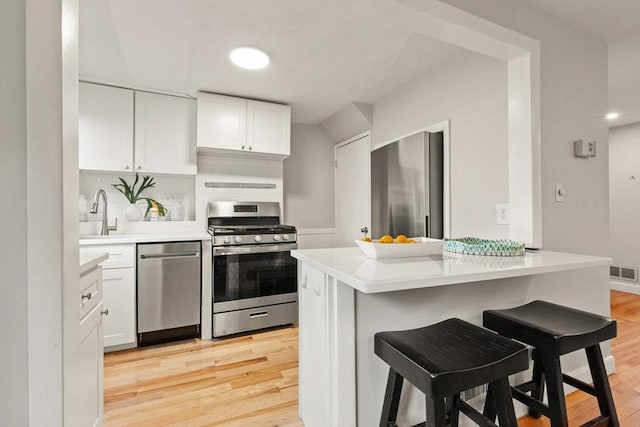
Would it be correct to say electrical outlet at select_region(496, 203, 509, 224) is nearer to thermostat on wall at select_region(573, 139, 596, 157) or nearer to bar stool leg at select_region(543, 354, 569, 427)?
thermostat on wall at select_region(573, 139, 596, 157)

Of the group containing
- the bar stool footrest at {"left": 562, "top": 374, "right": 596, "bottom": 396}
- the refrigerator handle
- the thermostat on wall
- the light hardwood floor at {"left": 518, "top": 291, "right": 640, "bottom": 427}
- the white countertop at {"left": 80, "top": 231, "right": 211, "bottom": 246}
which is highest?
the thermostat on wall

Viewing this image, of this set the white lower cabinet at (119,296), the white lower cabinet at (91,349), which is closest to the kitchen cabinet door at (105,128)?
the white lower cabinet at (119,296)

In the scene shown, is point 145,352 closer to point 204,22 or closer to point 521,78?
point 204,22

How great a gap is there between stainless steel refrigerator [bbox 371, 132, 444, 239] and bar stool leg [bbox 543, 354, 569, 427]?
4.28ft

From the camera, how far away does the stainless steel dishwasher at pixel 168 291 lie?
2.46 meters

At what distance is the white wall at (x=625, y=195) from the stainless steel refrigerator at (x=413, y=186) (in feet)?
11.4

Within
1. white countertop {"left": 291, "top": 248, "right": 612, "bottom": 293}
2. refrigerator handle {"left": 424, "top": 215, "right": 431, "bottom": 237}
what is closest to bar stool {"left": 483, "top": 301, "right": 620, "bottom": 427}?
white countertop {"left": 291, "top": 248, "right": 612, "bottom": 293}

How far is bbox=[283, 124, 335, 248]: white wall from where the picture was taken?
3.85 m

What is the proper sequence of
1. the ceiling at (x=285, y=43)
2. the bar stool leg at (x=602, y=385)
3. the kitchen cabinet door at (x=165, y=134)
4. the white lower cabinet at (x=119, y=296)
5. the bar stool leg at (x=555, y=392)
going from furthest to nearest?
the kitchen cabinet door at (x=165, y=134), the white lower cabinet at (x=119, y=296), the ceiling at (x=285, y=43), the bar stool leg at (x=602, y=385), the bar stool leg at (x=555, y=392)

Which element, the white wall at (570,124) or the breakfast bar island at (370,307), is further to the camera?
the white wall at (570,124)

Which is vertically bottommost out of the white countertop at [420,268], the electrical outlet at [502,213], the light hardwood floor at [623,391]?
the light hardwood floor at [623,391]

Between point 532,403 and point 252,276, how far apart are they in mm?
2190

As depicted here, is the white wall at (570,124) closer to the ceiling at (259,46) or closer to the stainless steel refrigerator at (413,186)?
the ceiling at (259,46)

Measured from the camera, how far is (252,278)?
2820 mm
